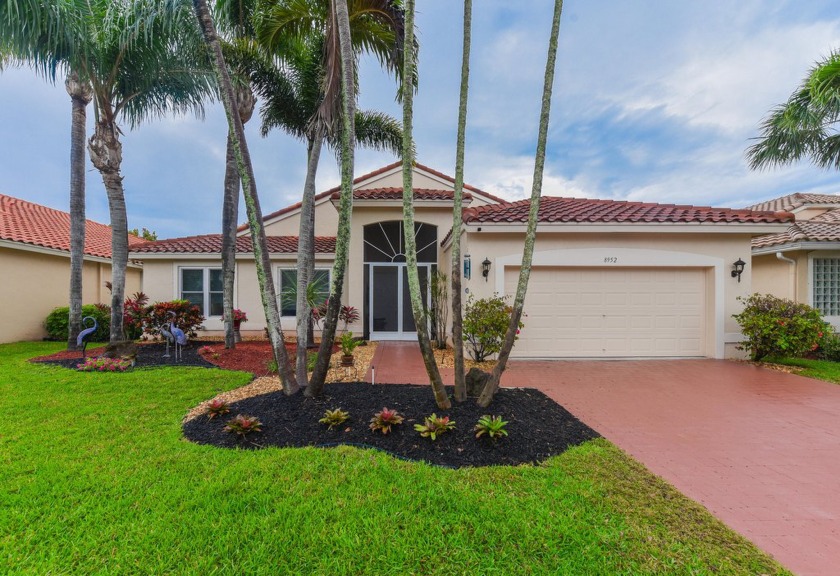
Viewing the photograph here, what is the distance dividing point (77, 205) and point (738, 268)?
770 inches

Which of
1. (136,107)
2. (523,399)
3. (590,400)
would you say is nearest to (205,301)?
(136,107)

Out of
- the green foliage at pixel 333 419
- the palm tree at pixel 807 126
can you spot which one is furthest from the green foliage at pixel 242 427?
the palm tree at pixel 807 126

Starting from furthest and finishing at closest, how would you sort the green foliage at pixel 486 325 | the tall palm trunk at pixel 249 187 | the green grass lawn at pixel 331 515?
1. the green foliage at pixel 486 325
2. the tall palm trunk at pixel 249 187
3. the green grass lawn at pixel 331 515

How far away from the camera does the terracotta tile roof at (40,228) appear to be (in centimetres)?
1224

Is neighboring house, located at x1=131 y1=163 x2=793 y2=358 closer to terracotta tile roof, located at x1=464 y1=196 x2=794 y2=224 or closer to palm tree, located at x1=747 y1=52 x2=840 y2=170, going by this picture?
terracotta tile roof, located at x1=464 y1=196 x2=794 y2=224

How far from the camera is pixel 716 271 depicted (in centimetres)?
905

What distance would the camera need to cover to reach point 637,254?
9.01 metres

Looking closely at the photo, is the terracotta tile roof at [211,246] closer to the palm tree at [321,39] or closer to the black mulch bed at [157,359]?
the black mulch bed at [157,359]

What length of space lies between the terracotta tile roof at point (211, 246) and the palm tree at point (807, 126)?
15.0m

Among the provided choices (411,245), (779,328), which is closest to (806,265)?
(779,328)

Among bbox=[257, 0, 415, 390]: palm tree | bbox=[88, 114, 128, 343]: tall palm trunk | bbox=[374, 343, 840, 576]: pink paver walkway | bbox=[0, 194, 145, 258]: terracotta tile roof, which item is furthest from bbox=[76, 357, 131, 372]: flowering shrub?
bbox=[0, 194, 145, 258]: terracotta tile roof

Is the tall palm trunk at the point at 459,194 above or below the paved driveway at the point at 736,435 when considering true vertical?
above

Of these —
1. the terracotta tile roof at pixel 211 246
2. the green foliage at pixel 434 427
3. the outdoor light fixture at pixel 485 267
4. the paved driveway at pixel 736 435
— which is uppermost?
the terracotta tile roof at pixel 211 246

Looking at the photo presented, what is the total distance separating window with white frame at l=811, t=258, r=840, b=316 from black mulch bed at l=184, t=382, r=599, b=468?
1250 cm
